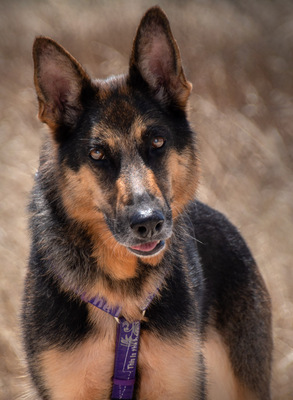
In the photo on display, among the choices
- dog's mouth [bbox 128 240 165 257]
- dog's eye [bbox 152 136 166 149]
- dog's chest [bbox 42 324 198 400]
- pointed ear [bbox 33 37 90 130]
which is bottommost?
dog's chest [bbox 42 324 198 400]

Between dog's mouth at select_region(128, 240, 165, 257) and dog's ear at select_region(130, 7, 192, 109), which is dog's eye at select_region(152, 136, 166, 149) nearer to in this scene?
dog's ear at select_region(130, 7, 192, 109)

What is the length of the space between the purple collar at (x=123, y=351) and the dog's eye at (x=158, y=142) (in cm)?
101

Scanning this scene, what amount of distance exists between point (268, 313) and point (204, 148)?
15.1 ft

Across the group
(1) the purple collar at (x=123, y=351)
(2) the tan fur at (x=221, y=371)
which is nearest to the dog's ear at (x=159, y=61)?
(1) the purple collar at (x=123, y=351)

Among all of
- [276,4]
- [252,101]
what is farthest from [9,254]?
[276,4]

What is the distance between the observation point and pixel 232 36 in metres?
9.88

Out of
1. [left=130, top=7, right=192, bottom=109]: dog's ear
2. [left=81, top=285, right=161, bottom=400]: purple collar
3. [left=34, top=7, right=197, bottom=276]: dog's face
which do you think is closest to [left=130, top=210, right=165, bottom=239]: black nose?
[left=34, top=7, right=197, bottom=276]: dog's face

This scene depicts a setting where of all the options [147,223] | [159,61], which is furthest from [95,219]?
[159,61]

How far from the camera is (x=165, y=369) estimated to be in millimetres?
3752

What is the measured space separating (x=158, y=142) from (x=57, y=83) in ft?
2.35

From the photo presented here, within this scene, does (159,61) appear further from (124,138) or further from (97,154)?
(97,154)

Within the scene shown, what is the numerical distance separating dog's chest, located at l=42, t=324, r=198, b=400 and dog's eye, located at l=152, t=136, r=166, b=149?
1.17 meters

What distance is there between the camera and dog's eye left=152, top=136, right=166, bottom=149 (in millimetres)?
3668

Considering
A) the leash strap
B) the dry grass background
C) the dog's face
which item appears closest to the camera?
the dog's face
